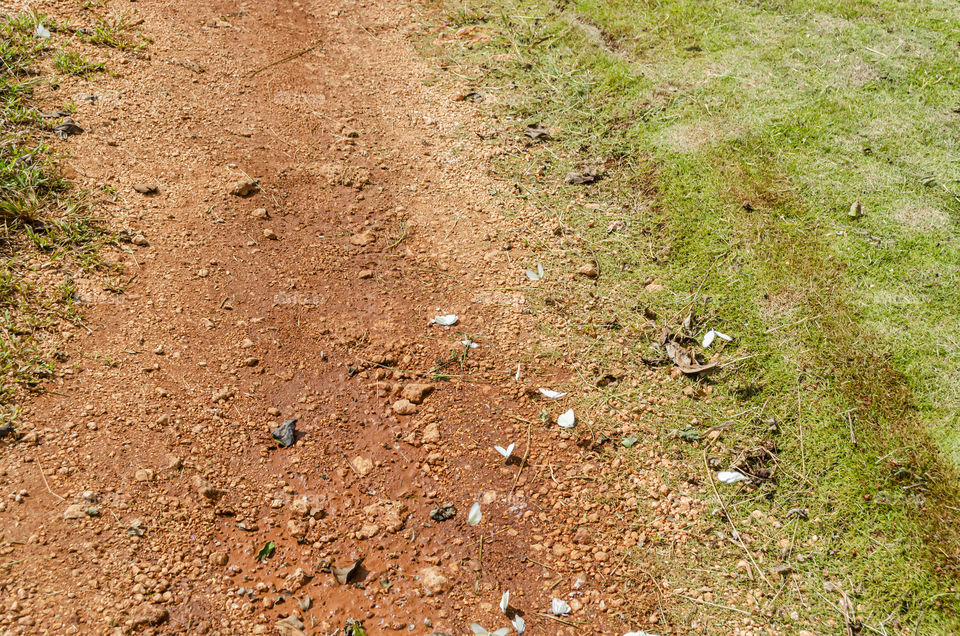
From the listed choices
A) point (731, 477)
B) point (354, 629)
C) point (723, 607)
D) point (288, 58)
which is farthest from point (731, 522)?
point (288, 58)

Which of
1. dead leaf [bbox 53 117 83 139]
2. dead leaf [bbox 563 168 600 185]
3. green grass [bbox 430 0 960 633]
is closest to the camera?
green grass [bbox 430 0 960 633]

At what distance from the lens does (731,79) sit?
175 inches

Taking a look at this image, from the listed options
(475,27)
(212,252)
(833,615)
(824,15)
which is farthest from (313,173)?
(824,15)

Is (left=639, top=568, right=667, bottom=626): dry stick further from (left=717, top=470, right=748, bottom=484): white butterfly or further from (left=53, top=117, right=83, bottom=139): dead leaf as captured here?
(left=53, top=117, right=83, bottom=139): dead leaf

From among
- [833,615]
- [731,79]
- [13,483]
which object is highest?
[731,79]

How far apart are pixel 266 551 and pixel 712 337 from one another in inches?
88.1

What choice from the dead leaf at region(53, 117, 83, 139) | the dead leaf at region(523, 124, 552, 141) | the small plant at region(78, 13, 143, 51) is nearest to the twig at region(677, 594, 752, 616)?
the dead leaf at region(523, 124, 552, 141)

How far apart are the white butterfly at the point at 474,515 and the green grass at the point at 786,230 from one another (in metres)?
0.80

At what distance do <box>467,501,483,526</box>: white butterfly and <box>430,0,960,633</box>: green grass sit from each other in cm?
80

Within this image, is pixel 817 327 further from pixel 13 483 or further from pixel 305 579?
pixel 13 483

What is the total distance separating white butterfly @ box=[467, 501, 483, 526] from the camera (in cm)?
270

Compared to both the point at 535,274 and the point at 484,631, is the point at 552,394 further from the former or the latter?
the point at 484,631

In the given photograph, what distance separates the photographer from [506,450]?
2930 mm

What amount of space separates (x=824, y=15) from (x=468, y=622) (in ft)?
15.7
